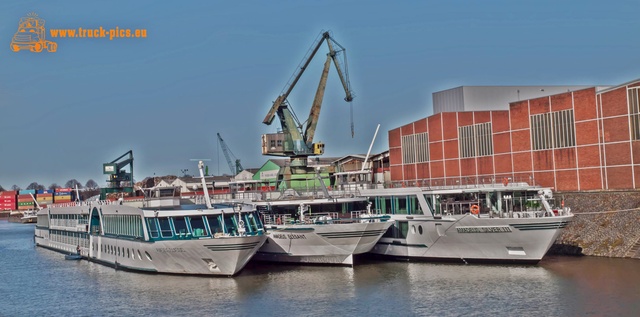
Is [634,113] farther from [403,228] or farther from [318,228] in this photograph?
[318,228]

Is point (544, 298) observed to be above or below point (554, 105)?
below

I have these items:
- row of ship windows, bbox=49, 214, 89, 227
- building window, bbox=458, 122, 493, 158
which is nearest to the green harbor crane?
row of ship windows, bbox=49, 214, 89, 227

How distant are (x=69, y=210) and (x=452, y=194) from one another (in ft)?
129

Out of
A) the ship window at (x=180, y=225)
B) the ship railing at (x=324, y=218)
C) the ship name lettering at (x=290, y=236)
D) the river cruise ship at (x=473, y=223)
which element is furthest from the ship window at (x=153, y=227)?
the river cruise ship at (x=473, y=223)

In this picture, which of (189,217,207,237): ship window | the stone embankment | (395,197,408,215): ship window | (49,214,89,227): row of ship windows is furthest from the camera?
(49,214,89,227): row of ship windows

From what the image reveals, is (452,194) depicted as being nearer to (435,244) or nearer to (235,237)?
(435,244)

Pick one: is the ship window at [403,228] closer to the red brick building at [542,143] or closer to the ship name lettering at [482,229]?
the ship name lettering at [482,229]

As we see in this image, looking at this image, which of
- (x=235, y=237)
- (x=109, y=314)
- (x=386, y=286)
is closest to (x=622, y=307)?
(x=386, y=286)

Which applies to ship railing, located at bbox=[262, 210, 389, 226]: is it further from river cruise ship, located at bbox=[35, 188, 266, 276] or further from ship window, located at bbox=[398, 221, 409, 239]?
river cruise ship, located at bbox=[35, 188, 266, 276]

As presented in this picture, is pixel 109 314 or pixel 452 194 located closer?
pixel 109 314

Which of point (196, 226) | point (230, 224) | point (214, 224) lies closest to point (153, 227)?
point (196, 226)

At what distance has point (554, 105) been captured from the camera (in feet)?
205

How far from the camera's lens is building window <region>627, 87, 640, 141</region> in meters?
56.1

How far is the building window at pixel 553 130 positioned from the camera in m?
61.1
